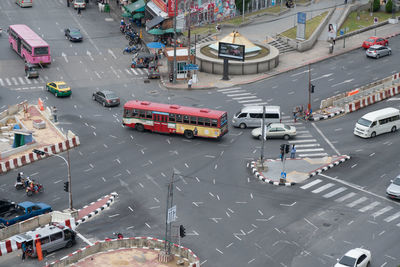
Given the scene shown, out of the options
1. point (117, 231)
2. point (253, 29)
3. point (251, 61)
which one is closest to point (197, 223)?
point (117, 231)

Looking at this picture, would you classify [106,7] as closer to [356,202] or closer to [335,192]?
[335,192]

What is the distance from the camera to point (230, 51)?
291 feet

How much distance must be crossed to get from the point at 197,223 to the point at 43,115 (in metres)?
30.2

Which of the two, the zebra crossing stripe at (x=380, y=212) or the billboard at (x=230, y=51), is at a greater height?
the billboard at (x=230, y=51)

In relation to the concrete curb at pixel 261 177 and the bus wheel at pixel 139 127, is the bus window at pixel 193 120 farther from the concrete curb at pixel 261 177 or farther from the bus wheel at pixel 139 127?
the concrete curb at pixel 261 177

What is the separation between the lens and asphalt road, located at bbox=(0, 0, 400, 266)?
175 feet

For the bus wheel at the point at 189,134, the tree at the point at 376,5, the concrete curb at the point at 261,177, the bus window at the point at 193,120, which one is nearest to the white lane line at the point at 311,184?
the concrete curb at the point at 261,177

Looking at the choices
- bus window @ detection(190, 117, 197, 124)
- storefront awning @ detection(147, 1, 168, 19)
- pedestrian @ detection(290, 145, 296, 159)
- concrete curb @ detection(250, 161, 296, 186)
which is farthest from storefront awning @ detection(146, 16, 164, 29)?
concrete curb @ detection(250, 161, 296, 186)

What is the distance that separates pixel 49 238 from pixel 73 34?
195ft

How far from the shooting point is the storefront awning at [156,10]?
108m

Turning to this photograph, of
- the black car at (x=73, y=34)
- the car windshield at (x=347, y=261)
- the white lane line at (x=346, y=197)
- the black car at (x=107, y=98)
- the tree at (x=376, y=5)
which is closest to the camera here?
the car windshield at (x=347, y=261)

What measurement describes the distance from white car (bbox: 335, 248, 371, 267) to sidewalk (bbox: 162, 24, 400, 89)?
42391mm

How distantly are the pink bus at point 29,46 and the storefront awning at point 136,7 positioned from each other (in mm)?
18052

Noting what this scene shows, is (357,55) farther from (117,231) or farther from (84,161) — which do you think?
(117,231)
